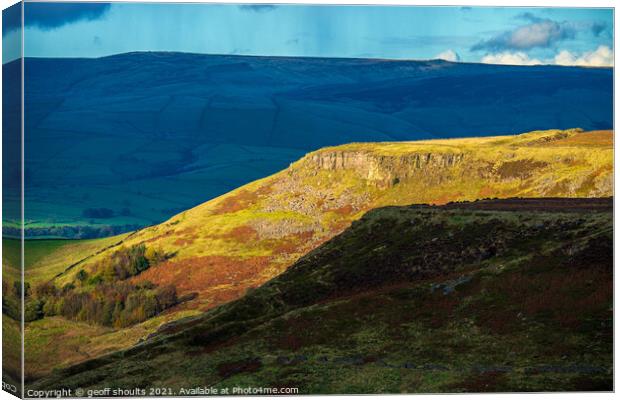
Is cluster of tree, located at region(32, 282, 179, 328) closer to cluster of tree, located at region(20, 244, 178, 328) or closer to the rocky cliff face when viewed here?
cluster of tree, located at region(20, 244, 178, 328)

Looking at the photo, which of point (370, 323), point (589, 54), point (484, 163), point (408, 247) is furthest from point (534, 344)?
point (484, 163)

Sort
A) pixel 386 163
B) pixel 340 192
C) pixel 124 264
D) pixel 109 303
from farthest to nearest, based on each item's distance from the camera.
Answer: pixel 340 192
pixel 386 163
pixel 124 264
pixel 109 303

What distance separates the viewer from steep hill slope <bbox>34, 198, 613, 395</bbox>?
6169cm

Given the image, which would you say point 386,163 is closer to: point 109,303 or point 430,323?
point 109,303

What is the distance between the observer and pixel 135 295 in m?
146

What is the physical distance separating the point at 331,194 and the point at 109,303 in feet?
Result: 156

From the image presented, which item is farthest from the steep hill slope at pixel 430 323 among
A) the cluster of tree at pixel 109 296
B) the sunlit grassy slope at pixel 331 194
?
the sunlit grassy slope at pixel 331 194

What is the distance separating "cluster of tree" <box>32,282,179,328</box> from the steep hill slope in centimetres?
5282

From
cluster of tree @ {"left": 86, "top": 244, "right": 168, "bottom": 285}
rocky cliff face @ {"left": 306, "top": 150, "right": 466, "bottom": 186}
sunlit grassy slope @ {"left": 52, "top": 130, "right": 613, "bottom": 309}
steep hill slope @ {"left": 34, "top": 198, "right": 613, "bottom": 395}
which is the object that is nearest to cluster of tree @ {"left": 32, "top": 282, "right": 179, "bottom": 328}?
sunlit grassy slope @ {"left": 52, "top": 130, "right": 613, "bottom": 309}

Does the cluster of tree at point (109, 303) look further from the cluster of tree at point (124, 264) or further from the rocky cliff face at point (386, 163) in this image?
the rocky cliff face at point (386, 163)

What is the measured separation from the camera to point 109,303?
478 ft

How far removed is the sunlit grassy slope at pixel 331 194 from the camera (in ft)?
488

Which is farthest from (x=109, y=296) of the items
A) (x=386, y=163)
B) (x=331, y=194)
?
(x=386, y=163)

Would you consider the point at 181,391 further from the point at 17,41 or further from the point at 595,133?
the point at 595,133
